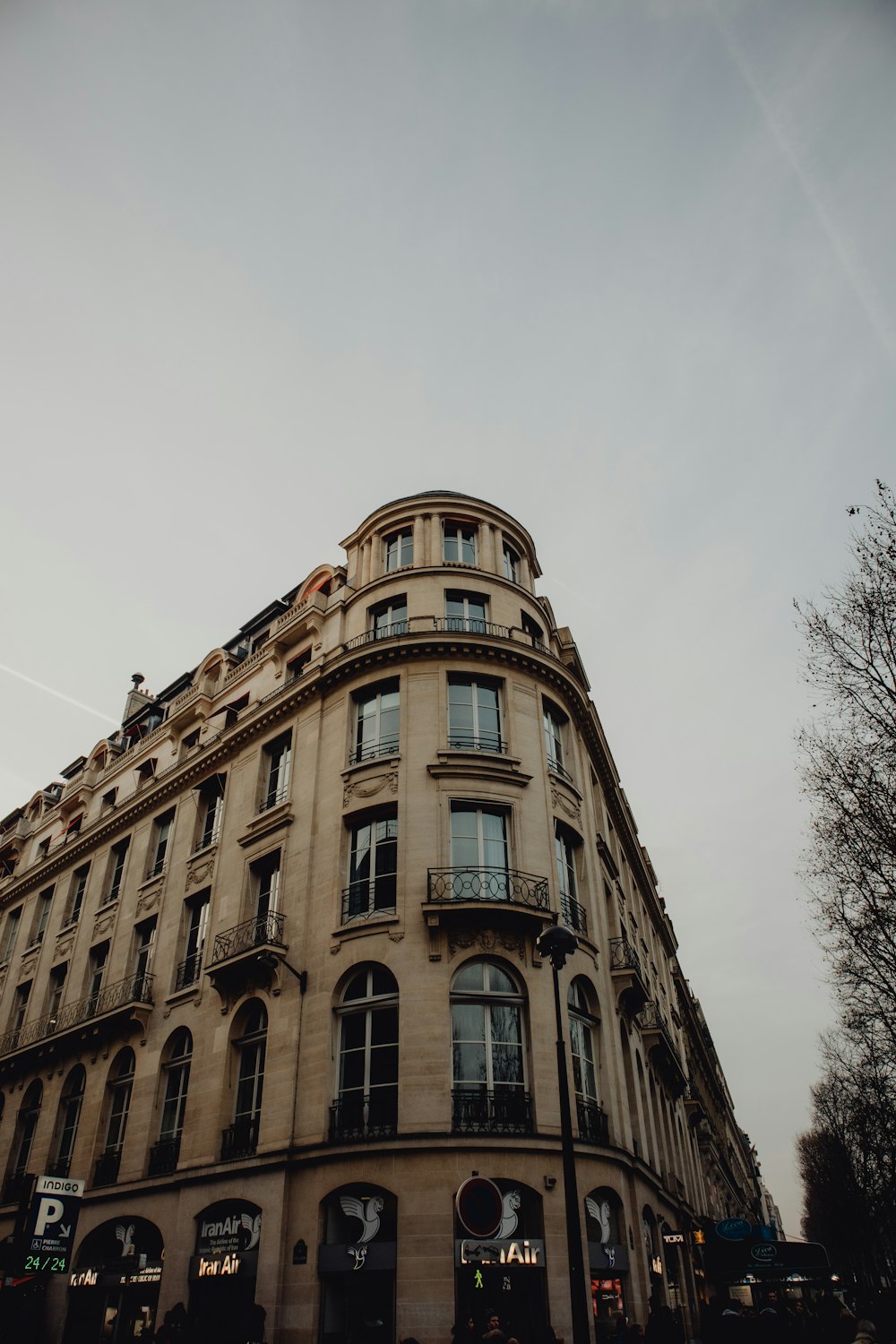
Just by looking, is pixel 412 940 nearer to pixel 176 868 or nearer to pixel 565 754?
pixel 565 754

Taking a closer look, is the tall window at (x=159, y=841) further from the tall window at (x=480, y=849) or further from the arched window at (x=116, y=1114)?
the tall window at (x=480, y=849)

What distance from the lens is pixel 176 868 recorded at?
92.3 feet

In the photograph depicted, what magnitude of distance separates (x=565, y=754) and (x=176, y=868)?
43.8ft

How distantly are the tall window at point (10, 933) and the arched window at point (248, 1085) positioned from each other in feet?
64.0

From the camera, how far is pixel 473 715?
24109 mm

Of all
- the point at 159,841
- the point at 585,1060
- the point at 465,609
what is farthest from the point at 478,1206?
the point at 159,841

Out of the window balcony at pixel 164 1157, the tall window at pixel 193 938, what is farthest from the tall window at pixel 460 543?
the window balcony at pixel 164 1157

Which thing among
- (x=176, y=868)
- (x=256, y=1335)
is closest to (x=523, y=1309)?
(x=256, y=1335)

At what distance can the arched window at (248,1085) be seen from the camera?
809 inches

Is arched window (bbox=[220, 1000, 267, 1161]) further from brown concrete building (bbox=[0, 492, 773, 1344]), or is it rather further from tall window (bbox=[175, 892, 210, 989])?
tall window (bbox=[175, 892, 210, 989])

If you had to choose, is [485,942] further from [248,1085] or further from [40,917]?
[40,917]

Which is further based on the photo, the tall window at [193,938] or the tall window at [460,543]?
the tall window at [460,543]

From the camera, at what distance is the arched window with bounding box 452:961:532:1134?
59.6 ft

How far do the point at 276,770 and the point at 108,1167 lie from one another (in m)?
12.2
